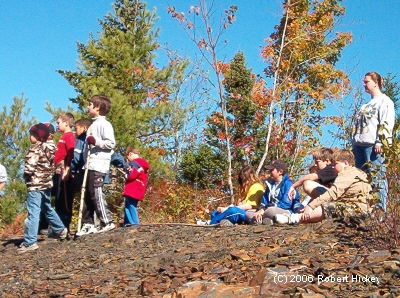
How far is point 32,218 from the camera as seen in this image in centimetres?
699

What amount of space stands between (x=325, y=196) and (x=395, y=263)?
84.1 inches

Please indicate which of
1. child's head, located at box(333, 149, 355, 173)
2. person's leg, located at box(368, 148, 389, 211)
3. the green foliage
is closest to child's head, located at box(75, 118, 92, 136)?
child's head, located at box(333, 149, 355, 173)

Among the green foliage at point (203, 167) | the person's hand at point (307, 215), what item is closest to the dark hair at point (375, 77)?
the person's hand at point (307, 215)

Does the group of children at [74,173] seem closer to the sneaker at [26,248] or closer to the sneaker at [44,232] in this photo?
the sneaker at [26,248]

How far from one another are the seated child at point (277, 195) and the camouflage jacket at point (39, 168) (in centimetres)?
261

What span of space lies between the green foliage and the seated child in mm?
15737

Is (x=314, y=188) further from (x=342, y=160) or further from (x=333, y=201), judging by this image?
(x=333, y=201)

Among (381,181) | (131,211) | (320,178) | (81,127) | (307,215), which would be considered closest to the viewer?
(381,181)

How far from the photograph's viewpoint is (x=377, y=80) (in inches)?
261

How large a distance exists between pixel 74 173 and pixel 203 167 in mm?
15995

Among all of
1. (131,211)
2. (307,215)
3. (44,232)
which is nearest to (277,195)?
(307,215)

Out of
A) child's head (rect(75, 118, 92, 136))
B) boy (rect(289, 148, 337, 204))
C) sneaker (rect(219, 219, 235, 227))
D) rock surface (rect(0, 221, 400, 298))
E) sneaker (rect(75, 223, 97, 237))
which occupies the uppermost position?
child's head (rect(75, 118, 92, 136))

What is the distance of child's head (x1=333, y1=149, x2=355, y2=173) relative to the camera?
21.6 ft

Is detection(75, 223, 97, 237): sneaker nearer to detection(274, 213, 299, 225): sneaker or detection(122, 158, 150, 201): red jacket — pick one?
detection(122, 158, 150, 201): red jacket
